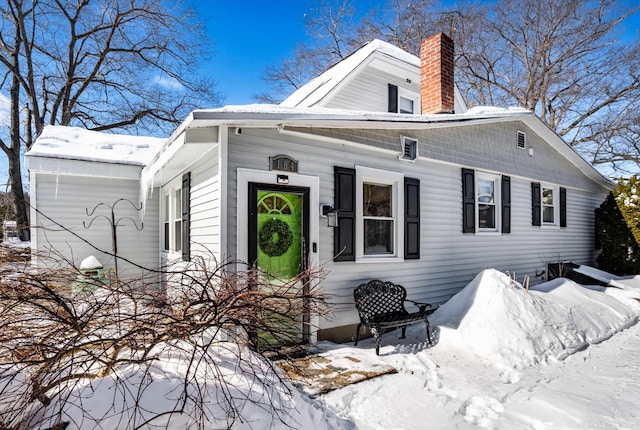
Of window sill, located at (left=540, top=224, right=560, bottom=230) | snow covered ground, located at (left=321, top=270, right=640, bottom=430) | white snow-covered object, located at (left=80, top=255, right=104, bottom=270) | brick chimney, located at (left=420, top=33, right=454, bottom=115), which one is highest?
brick chimney, located at (left=420, top=33, right=454, bottom=115)

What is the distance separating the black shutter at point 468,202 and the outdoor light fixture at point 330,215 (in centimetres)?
328

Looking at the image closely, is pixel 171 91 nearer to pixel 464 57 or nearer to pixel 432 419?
pixel 464 57

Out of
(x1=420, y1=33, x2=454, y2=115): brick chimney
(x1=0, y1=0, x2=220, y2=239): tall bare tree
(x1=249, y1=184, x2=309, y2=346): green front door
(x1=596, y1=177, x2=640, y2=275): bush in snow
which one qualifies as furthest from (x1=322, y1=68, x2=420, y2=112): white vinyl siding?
(x1=0, y1=0, x2=220, y2=239): tall bare tree

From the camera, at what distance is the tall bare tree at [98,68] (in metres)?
15.5

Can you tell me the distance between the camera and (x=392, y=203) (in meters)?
6.09

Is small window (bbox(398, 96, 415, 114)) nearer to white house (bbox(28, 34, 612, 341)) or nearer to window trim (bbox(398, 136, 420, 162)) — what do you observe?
white house (bbox(28, 34, 612, 341))

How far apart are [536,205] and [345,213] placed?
607cm

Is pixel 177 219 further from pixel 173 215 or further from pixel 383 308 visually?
pixel 383 308

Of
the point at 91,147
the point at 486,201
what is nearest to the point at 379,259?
the point at 486,201

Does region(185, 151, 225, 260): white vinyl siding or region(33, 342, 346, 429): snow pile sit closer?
region(33, 342, 346, 429): snow pile

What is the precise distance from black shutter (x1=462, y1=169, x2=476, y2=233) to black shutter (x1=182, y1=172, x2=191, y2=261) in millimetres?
5132

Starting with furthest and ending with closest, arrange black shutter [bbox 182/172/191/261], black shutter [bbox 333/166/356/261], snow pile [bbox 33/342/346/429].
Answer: black shutter [bbox 182/172/191/261] < black shutter [bbox 333/166/356/261] < snow pile [bbox 33/342/346/429]

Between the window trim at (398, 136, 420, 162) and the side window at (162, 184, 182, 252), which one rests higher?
the window trim at (398, 136, 420, 162)

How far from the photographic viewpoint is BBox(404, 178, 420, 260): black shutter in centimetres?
602
